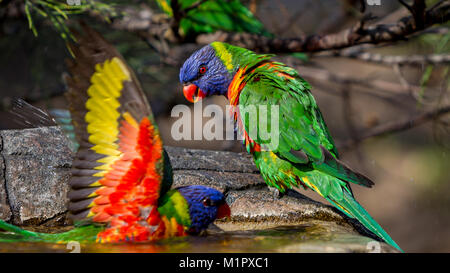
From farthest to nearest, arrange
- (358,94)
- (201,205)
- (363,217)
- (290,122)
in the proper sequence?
(358,94) → (290,122) → (363,217) → (201,205)

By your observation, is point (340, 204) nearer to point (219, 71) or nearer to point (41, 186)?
point (219, 71)

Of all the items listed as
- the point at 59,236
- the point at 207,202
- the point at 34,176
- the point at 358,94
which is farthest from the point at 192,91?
the point at 358,94

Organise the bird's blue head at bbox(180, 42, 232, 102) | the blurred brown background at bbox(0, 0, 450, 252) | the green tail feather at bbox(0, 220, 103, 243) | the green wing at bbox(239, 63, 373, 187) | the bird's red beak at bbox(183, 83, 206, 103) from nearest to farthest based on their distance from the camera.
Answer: the green tail feather at bbox(0, 220, 103, 243) < the green wing at bbox(239, 63, 373, 187) < the bird's blue head at bbox(180, 42, 232, 102) < the bird's red beak at bbox(183, 83, 206, 103) < the blurred brown background at bbox(0, 0, 450, 252)

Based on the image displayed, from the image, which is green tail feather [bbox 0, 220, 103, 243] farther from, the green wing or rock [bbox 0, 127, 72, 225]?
the green wing

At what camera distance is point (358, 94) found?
5.94 metres

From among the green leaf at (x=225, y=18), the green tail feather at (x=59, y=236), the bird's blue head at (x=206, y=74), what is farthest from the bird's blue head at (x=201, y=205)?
the green leaf at (x=225, y=18)

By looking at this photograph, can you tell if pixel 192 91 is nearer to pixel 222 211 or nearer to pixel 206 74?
pixel 206 74

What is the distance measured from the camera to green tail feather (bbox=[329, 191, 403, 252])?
1.73 metres

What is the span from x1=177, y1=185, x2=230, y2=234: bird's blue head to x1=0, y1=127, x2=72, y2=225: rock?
65 cm

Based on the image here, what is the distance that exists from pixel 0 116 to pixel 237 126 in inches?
159

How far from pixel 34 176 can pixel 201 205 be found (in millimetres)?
809

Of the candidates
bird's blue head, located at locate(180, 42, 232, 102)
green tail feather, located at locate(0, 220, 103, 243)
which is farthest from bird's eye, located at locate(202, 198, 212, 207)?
bird's blue head, located at locate(180, 42, 232, 102)

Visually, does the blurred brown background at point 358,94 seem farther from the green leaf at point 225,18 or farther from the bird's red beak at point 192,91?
the bird's red beak at point 192,91

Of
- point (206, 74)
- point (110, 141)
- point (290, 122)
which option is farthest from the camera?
point (206, 74)
